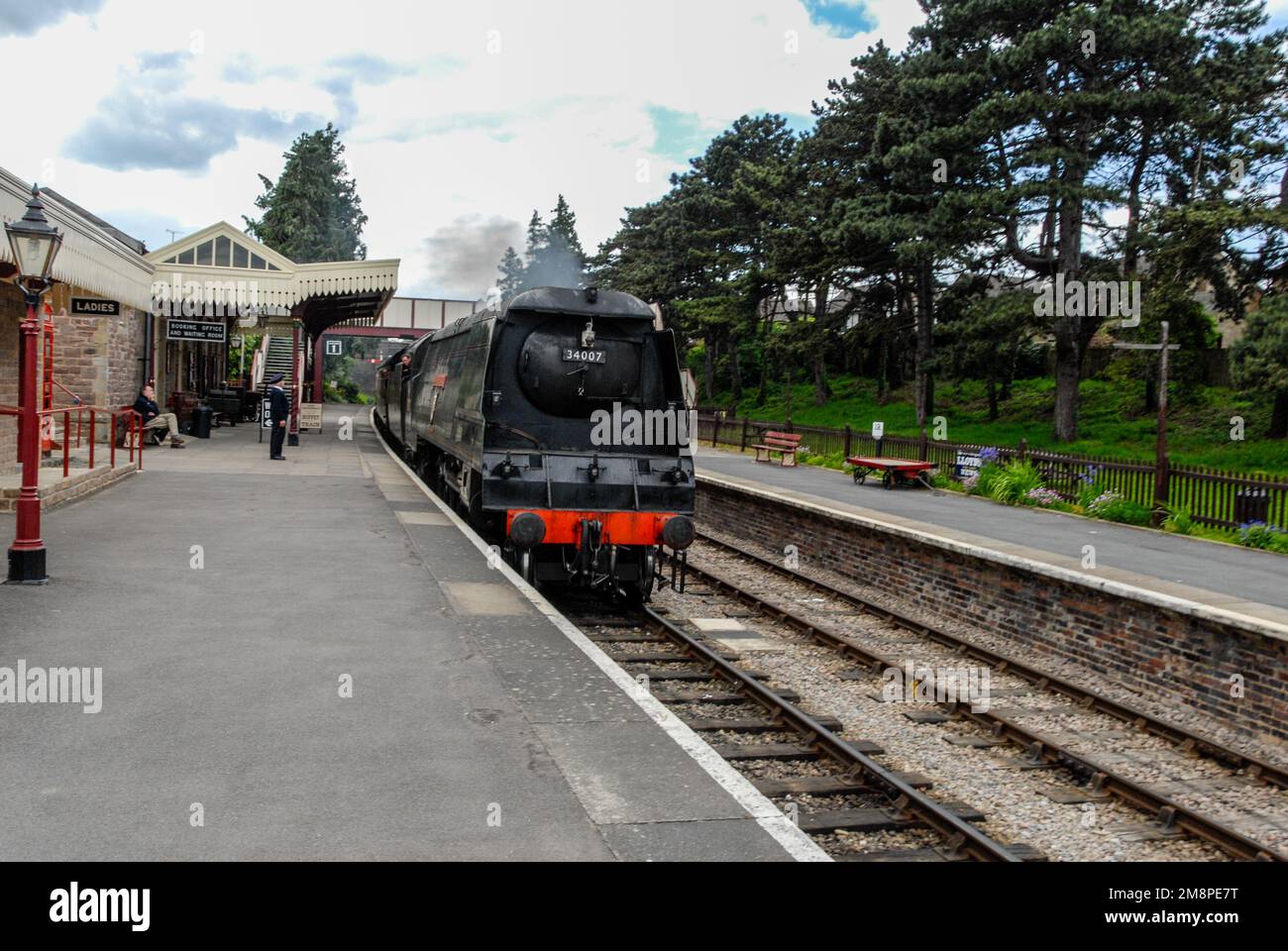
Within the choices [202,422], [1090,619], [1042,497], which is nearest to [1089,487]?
[1042,497]

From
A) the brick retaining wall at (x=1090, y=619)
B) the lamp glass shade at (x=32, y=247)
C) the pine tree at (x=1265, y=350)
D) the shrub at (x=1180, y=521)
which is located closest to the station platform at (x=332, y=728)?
the lamp glass shade at (x=32, y=247)

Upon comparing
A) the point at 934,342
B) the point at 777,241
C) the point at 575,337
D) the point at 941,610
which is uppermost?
the point at 777,241

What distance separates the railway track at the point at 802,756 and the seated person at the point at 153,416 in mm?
15880

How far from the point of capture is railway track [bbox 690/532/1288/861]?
660cm

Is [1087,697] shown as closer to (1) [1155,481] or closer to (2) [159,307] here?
(1) [1155,481]

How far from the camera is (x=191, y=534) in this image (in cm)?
1241

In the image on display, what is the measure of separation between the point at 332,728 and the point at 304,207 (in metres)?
73.2

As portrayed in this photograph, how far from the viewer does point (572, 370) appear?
449 inches

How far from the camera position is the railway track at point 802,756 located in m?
6.03

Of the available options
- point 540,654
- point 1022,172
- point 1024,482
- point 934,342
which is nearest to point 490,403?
point 540,654

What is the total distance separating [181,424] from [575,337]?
810 inches

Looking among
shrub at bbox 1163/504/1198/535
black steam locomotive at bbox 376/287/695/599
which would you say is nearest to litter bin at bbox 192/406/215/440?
black steam locomotive at bbox 376/287/695/599

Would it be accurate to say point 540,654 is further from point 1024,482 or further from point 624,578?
point 1024,482

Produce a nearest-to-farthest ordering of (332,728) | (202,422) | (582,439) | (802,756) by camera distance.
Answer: (332,728) < (802,756) < (582,439) < (202,422)
